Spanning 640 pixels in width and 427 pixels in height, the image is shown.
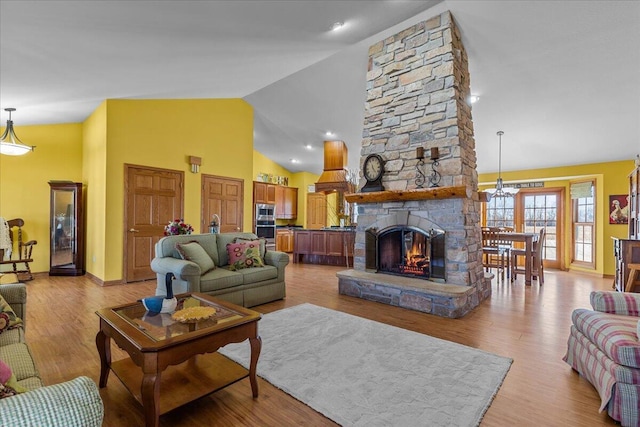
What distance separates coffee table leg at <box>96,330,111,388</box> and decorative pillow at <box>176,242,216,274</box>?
1.46 m

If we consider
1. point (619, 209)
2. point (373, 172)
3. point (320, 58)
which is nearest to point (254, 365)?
point (373, 172)

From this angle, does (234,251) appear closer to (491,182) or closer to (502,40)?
(502,40)

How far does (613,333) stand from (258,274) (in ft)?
10.5

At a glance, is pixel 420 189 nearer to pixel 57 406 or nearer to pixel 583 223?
pixel 57 406

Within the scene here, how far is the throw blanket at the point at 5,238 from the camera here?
512 centimetres

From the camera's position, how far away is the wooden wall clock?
4305 mm

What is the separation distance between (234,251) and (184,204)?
2.55 metres

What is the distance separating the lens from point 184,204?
5871 millimetres

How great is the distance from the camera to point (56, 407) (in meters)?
0.76

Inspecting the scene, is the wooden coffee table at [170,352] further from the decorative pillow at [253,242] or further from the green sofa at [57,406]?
the decorative pillow at [253,242]

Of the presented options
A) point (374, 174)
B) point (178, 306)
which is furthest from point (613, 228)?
point (178, 306)

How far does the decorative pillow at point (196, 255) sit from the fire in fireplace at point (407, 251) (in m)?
2.18

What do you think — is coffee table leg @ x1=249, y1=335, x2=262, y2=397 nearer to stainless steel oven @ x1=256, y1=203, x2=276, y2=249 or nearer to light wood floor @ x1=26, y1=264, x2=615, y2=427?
light wood floor @ x1=26, y1=264, x2=615, y2=427

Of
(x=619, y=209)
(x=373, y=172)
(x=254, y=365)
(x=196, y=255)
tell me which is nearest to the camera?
(x=254, y=365)
